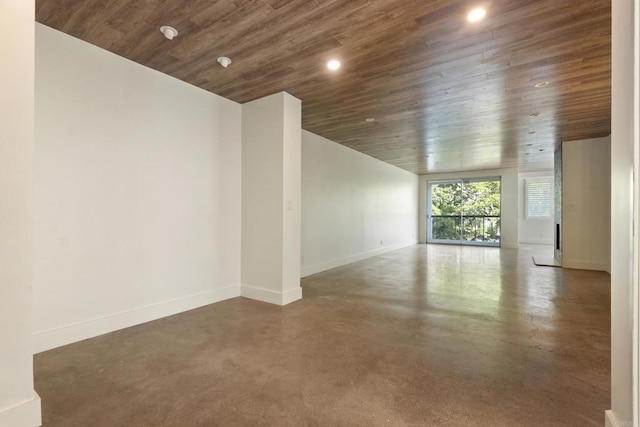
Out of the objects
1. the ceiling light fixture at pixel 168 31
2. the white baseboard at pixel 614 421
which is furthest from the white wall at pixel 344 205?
the white baseboard at pixel 614 421

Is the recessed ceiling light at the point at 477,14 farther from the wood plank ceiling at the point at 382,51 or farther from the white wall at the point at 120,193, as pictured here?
the white wall at the point at 120,193

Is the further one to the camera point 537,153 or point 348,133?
point 537,153

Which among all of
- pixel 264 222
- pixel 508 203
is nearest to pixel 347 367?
pixel 264 222

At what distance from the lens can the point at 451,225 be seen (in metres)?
10.4

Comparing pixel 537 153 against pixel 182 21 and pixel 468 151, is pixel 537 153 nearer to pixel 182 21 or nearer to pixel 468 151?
pixel 468 151

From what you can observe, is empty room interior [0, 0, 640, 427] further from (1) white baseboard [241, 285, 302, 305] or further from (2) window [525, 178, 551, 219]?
(2) window [525, 178, 551, 219]

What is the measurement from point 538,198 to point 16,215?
12718mm

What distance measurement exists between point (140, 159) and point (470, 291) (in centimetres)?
439

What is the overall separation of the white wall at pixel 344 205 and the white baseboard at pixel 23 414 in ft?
12.6

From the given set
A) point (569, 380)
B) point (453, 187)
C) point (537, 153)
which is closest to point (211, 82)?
point (569, 380)

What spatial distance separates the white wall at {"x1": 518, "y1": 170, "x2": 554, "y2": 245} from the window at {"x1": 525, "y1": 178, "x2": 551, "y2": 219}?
89 mm

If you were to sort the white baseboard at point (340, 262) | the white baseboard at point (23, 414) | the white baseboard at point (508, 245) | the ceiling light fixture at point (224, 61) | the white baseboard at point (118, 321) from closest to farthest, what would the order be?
the white baseboard at point (23, 414), the white baseboard at point (118, 321), the ceiling light fixture at point (224, 61), the white baseboard at point (340, 262), the white baseboard at point (508, 245)

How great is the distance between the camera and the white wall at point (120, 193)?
7.83 ft

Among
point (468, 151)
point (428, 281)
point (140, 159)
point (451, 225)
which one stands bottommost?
point (428, 281)
